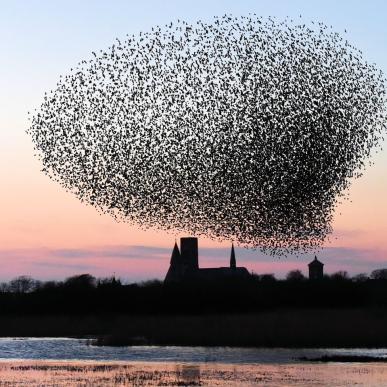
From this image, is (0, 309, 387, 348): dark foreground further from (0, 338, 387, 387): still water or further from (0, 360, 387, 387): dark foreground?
(0, 360, 387, 387): dark foreground

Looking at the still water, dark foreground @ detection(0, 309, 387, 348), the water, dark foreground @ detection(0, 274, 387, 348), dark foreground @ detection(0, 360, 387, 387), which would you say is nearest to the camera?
dark foreground @ detection(0, 360, 387, 387)

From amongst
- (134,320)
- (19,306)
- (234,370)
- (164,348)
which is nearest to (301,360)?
(234,370)

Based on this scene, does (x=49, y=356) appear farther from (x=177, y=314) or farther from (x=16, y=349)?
(x=177, y=314)

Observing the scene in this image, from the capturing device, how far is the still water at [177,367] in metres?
36.9

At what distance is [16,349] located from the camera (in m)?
58.5

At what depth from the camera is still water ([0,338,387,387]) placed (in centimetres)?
3686

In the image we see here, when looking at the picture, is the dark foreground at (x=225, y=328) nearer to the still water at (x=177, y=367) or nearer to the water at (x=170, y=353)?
the water at (x=170, y=353)

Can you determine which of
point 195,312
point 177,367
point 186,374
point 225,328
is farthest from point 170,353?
point 195,312

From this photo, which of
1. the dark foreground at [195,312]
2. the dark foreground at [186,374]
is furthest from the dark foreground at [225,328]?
the dark foreground at [186,374]

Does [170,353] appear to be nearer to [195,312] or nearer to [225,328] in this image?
[225,328]

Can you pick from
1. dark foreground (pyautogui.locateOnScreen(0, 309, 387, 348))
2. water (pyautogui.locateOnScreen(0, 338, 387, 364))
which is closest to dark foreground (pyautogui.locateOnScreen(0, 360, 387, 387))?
water (pyautogui.locateOnScreen(0, 338, 387, 364))

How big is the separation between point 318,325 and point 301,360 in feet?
58.5

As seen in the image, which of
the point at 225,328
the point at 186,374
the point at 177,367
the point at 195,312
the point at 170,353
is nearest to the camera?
the point at 186,374

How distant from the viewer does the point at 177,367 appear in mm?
44094
